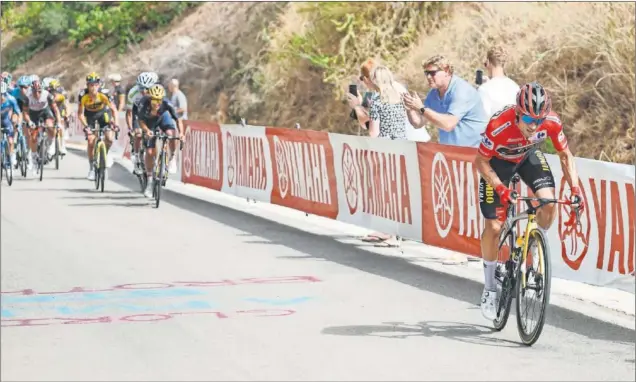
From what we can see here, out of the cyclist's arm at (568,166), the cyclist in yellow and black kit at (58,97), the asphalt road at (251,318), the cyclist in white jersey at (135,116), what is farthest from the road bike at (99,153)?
the cyclist's arm at (568,166)

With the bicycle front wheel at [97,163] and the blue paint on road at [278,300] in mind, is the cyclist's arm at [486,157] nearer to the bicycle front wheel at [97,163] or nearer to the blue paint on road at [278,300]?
the blue paint on road at [278,300]

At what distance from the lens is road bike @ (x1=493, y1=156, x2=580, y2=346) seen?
823 centimetres

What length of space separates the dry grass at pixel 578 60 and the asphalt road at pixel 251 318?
4678 millimetres

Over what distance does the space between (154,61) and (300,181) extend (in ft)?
102

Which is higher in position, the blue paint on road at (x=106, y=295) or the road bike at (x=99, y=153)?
the road bike at (x=99, y=153)

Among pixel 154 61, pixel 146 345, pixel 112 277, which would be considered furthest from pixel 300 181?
pixel 154 61

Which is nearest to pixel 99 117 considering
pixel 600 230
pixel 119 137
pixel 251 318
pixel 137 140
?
pixel 137 140

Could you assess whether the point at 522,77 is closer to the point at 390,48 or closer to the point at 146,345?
the point at 390,48

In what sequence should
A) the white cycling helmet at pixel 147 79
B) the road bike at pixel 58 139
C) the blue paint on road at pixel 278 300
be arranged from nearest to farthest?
the blue paint on road at pixel 278 300 < the white cycling helmet at pixel 147 79 < the road bike at pixel 58 139

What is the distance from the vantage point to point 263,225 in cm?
1642

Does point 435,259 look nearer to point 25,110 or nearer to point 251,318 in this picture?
point 251,318

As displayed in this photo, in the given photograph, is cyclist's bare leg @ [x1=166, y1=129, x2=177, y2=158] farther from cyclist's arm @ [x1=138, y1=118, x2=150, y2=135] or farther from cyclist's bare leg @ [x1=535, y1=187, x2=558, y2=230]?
cyclist's bare leg @ [x1=535, y1=187, x2=558, y2=230]

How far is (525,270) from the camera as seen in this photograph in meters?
8.50

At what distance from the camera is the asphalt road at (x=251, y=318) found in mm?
7754
